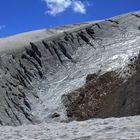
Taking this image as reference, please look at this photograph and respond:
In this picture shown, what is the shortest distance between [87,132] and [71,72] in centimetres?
2287

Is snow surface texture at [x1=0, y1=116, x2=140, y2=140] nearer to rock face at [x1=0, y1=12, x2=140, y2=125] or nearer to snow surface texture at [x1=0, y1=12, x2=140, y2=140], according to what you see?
rock face at [x1=0, y1=12, x2=140, y2=125]

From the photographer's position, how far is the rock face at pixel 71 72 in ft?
84.7

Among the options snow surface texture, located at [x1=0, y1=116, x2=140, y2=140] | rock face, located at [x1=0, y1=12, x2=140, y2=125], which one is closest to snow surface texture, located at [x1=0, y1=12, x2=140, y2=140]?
rock face, located at [x1=0, y1=12, x2=140, y2=125]

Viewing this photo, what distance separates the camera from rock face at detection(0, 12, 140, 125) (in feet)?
84.7

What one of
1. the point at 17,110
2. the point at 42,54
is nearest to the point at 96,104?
the point at 17,110

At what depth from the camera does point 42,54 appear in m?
35.0

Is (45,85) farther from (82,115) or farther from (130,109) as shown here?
(130,109)

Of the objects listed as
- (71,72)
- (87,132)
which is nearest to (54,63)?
(71,72)

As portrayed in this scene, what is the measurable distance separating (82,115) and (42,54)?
1081cm

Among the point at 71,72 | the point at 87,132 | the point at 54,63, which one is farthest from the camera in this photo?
the point at 54,63

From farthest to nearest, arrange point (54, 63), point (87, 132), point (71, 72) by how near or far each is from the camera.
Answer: point (54, 63)
point (71, 72)
point (87, 132)

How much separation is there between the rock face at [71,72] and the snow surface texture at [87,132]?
9.43 metres

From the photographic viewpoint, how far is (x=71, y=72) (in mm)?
31125

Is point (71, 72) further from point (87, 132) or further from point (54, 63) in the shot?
point (87, 132)
